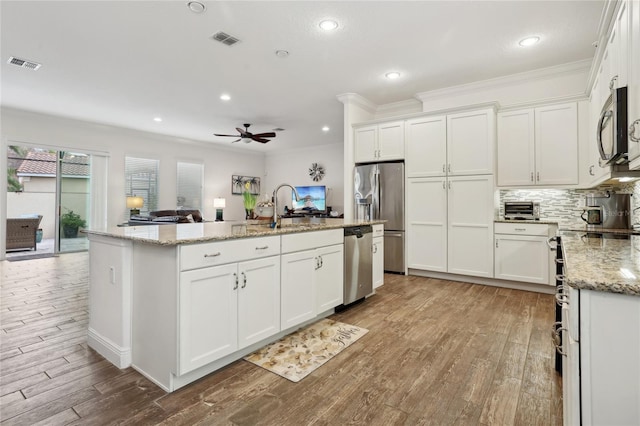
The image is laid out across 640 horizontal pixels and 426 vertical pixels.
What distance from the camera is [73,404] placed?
169 cm

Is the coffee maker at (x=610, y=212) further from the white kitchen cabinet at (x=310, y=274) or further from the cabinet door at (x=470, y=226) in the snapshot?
the white kitchen cabinet at (x=310, y=274)

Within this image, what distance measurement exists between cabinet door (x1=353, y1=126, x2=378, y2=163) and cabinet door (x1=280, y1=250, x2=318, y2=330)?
2.76 m

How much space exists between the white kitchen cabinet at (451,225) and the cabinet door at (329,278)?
1.98m

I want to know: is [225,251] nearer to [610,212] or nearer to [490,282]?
[610,212]

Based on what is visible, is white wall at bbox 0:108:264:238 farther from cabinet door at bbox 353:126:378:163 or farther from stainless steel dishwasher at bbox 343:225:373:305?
stainless steel dishwasher at bbox 343:225:373:305

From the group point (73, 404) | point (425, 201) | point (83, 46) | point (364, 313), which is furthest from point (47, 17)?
point (425, 201)

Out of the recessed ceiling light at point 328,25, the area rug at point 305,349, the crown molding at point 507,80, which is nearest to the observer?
the area rug at point 305,349

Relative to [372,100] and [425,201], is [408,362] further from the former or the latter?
[372,100]

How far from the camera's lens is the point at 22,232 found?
250 inches

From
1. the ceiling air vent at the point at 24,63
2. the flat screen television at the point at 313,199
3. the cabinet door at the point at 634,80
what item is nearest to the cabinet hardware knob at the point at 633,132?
the cabinet door at the point at 634,80

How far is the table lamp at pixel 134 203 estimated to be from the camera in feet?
22.9

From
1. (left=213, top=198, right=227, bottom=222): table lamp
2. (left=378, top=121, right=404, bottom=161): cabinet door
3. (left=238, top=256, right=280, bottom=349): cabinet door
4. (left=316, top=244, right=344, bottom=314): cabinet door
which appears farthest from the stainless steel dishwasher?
(left=213, top=198, right=227, bottom=222): table lamp

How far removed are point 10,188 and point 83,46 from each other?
4907 millimetres

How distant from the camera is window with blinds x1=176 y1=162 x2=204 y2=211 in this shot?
8.23 meters
